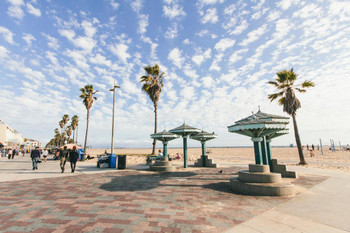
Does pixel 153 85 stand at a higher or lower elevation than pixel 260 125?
higher

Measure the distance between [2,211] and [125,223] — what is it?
11.9 ft

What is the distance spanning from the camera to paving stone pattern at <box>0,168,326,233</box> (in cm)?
357

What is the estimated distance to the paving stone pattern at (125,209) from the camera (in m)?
3.57

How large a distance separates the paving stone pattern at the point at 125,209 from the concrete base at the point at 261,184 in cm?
36

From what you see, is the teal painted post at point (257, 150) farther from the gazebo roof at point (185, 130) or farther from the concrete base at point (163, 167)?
the concrete base at point (163, 167)

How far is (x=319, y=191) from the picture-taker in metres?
6.45

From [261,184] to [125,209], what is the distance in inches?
204

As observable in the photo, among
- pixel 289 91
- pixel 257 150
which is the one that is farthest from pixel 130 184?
pixel 289 91

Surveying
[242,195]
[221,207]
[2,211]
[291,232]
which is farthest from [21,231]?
[242,195]

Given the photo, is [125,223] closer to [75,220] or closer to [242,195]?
[75,220]

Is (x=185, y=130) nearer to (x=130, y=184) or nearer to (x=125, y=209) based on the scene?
(x=130, y=184)

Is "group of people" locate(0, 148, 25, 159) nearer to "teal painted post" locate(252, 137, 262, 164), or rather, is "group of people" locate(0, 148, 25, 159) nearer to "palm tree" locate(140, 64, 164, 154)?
"palm tree" locate(140, 64, 164, 154)

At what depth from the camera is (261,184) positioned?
20.9 feet

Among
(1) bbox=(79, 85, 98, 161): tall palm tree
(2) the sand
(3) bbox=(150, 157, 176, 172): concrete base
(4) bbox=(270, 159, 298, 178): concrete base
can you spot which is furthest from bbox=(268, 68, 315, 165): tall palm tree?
(1) bbox=(79, 85, 98, 161): tall palm tree
